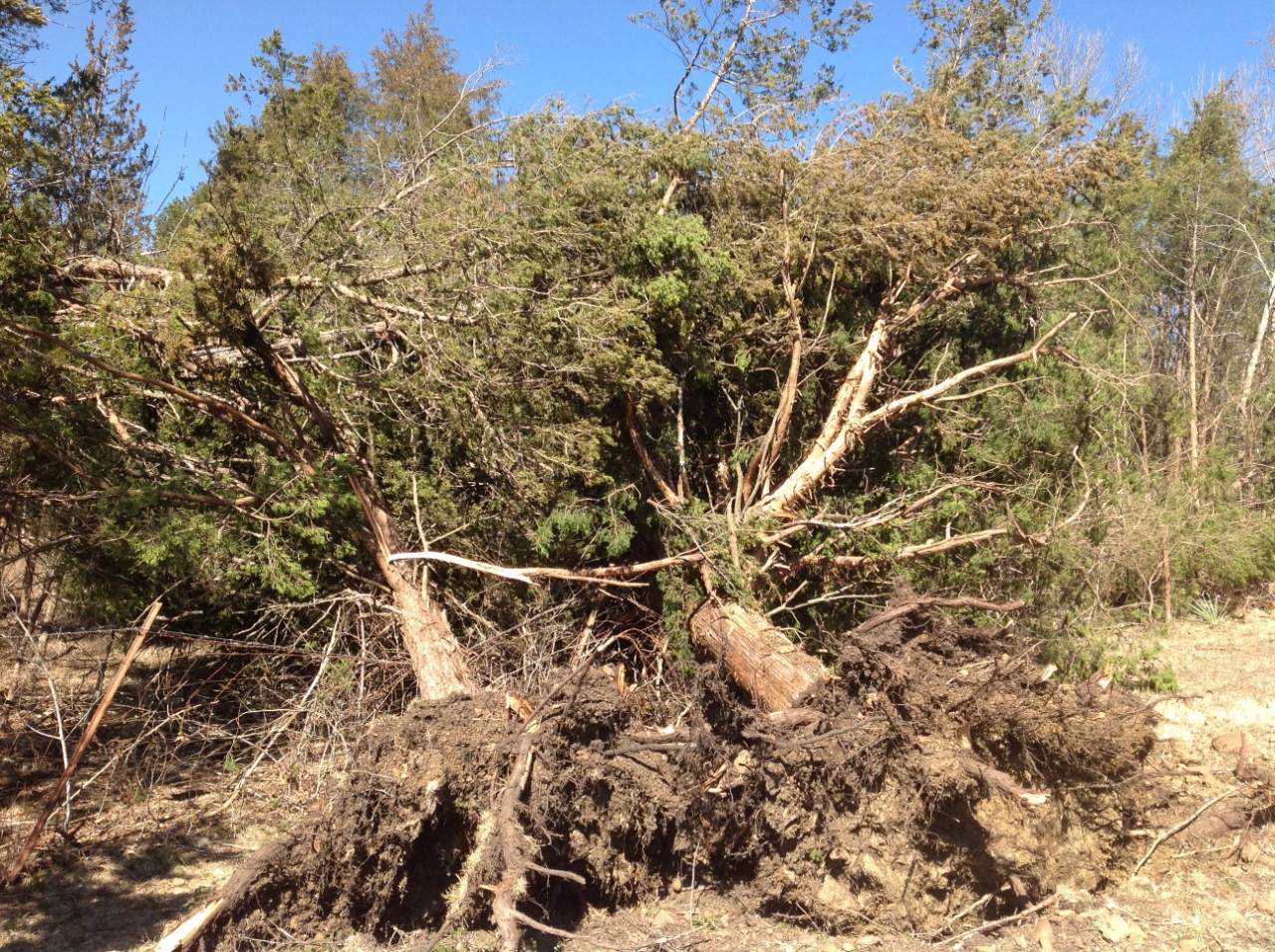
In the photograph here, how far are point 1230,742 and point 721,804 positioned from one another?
4000 millimetres

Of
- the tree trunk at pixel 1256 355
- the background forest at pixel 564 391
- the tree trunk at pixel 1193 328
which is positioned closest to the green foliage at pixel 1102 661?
the background forest at pixel 564 391

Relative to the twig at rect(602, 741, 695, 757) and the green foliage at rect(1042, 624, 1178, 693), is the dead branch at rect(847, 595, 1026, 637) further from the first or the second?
the green foliage at rect(1042, 624, 1178, 693)

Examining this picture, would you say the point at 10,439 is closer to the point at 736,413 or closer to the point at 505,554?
the point at 505,554

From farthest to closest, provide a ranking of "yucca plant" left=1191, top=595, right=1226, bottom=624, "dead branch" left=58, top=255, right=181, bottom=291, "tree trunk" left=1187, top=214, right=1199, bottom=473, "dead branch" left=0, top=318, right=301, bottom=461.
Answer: "tree trunk" left=1187, top=214, right=1199, bottom=473, "yucca plant" left=1191, top=595, right=1226, bottom=624, "dead branch" left=58, top=255, right=181, bottom=291, "dead branch" left=0, top=318, right=301, bottom=461

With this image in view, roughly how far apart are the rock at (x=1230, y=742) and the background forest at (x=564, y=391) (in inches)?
36.7

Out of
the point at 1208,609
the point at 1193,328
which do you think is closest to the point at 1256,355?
the point at 1193,328

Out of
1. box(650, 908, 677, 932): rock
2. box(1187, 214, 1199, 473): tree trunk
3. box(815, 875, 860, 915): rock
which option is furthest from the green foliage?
box(1187, 214, 1199, 473): tree trunk

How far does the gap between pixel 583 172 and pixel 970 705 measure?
4277 millimetres

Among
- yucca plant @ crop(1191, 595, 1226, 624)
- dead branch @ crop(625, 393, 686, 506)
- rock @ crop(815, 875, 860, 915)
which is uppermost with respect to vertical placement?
dead branch @ crop(625, 393, 686, 506)

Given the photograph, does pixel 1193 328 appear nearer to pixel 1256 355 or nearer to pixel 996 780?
pixel 1256 355

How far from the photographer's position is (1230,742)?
6672mm

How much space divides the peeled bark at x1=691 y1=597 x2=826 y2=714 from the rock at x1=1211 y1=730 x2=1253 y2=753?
10.6 ft

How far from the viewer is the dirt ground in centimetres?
452

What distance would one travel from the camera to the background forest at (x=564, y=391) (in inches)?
228
